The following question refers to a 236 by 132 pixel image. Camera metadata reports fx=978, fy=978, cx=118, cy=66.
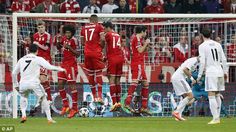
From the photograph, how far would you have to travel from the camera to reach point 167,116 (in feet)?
92.0

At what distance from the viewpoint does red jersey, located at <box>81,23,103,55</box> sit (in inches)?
1022

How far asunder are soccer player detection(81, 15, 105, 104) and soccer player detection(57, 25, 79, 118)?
0.51 m

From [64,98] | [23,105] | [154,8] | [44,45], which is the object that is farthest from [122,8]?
[23,105]

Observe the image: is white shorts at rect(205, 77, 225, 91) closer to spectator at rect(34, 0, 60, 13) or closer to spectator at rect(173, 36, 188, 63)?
spectator at rect(173, 36, 188, 63)

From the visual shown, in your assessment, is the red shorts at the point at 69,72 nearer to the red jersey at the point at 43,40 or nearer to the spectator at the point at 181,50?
the red jersey at the point at 43,40

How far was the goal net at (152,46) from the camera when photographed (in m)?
27.9

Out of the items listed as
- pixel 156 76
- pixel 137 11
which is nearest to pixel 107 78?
pixel 156 76

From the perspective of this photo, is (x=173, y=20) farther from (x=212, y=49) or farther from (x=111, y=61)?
(x=212, y=49)

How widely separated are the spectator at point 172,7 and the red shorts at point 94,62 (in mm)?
7020

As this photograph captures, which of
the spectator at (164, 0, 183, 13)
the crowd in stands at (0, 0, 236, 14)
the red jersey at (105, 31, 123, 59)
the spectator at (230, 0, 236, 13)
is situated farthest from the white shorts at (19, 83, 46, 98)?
the spectator at (230, 0, 236, 13)

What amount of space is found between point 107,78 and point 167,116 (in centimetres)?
207

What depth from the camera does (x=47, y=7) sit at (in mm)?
31469

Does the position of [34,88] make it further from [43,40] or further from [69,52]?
[43,40]

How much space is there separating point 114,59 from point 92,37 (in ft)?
3.24
